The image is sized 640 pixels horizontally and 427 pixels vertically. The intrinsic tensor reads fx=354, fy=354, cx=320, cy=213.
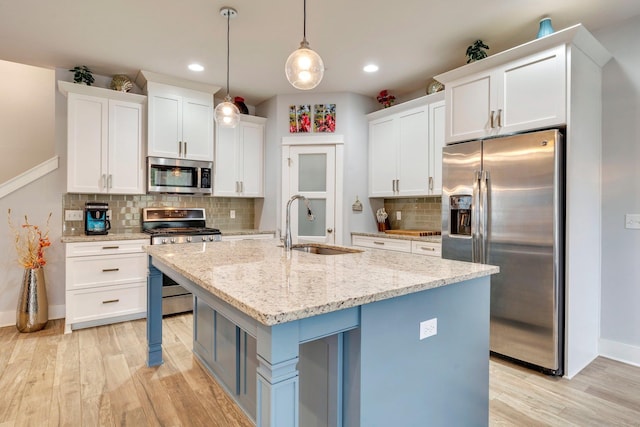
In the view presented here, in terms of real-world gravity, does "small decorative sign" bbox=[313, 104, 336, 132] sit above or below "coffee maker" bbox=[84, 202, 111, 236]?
above

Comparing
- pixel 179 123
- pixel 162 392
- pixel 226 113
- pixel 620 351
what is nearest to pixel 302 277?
pixel 162 392

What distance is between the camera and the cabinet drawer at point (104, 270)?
3.29 metres

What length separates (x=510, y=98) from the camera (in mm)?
2682

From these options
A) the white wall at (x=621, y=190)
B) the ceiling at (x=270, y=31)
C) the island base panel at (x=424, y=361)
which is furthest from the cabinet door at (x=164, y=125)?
the white wall at (x=621, y=190)

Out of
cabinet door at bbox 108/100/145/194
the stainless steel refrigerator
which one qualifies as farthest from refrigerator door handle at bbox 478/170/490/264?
cabinet door at bbox 108/100/145/194

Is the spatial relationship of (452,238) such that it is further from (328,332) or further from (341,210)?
(328,332)

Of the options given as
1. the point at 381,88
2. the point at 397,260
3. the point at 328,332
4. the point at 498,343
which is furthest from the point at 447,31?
the point at 328,332

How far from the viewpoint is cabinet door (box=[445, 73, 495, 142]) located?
2.84 metres

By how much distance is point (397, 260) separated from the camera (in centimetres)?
195

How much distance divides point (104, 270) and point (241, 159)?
6.55 ft

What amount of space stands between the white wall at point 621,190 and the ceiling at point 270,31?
297 mm

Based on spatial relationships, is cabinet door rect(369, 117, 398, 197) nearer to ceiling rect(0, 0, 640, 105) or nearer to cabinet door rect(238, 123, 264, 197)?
ceiling rect(0, 0, 640, 105)

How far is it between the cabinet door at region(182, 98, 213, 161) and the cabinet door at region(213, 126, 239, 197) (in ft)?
0.53

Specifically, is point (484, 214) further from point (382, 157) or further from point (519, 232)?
point (382, 157)
